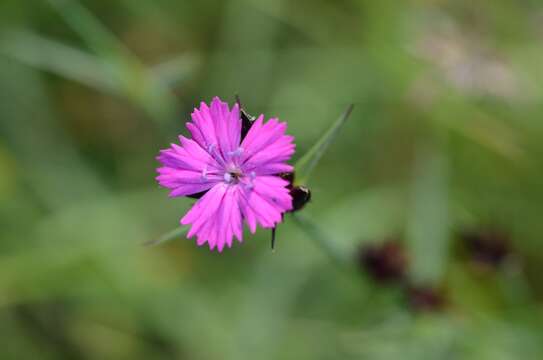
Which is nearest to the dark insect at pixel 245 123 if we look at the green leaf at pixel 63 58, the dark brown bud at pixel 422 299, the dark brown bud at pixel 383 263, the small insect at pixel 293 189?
the small insect at pixel 293 189

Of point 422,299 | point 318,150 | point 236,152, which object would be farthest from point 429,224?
point 236,152

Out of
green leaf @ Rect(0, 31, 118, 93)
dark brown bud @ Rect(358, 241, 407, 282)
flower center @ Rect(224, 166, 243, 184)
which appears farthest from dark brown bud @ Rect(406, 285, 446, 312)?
green leaf @ Rect(0, 31, 118, 93)

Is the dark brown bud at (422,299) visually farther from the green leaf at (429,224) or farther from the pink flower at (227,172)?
the pink flower at (227,172)

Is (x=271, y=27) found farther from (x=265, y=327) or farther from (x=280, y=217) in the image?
(x=280, y=217)

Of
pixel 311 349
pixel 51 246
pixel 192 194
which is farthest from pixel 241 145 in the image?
pixel 51 246

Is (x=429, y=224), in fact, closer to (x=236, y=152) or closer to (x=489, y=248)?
(x=489, y=248)

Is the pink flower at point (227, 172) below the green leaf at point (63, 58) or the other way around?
below
